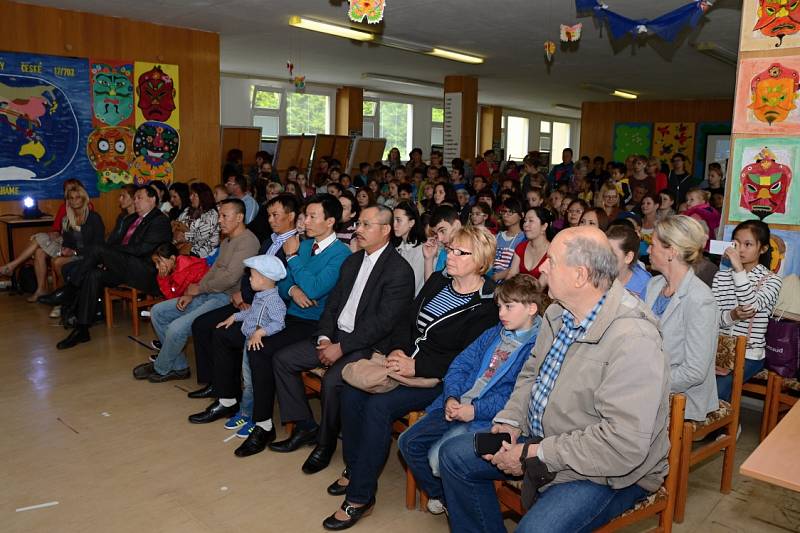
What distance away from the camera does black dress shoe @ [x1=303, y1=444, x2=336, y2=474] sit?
331 centimetres

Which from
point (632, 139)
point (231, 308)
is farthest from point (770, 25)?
point (632, 139)

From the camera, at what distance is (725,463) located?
3164 mm

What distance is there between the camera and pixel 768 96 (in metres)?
3.85

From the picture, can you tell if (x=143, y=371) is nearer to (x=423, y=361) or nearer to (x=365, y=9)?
(x=423, y=361)

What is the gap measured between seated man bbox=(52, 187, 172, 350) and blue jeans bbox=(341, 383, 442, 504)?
9.90ft

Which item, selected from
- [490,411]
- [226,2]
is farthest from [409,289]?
[226,2]

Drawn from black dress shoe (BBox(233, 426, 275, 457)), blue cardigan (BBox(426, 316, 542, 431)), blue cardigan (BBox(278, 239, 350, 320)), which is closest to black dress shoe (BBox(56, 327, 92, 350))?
blue cardigan (BBox(278, 239, 350, 320))

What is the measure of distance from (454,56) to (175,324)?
7.03 meters

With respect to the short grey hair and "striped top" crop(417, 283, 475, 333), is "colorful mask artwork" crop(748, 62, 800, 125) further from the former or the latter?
the short grey hair

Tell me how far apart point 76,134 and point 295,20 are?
285 centimetres

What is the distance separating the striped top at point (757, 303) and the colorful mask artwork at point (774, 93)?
3.16ft

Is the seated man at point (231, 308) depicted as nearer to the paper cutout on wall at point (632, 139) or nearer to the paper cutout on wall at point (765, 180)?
the paper cutout on wall at point (765, 180)

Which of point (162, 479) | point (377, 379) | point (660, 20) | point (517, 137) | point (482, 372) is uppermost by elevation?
point (517, 137)

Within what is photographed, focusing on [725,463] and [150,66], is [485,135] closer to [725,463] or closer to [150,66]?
[150,66]
